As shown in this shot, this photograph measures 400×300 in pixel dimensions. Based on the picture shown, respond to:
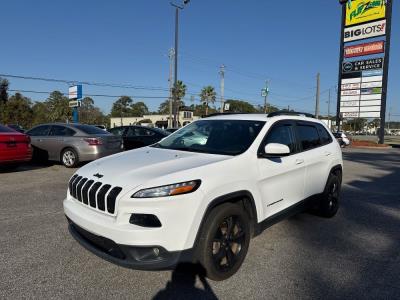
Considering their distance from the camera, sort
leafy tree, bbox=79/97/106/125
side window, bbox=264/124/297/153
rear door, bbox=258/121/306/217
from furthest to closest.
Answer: leafy tree, bbox=79/97/106/125 < side window, bbox=264/124/297/153 < rear door, bbox=258/121/306/217

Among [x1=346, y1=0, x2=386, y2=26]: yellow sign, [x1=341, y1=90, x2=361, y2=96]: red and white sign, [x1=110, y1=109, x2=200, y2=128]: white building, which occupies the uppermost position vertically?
[x1=346, y1=0, x2=386, y2=26]: yellow sign

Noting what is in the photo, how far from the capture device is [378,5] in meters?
29.6

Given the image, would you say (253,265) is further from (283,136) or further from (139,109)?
(139,109)

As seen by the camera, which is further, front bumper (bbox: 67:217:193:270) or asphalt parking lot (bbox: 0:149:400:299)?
asphalt parking lot (bbox: 0:149:400:299)

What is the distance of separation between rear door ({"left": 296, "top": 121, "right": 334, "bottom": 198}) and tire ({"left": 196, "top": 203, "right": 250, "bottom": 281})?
1.66m

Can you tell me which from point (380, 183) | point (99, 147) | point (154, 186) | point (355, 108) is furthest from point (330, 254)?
point (355, 108)

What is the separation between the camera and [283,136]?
174 inches

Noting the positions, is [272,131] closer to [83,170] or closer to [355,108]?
[83,170]

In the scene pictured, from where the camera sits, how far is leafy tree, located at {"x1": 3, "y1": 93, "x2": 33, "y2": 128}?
5175 centimetres

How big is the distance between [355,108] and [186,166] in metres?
32.3

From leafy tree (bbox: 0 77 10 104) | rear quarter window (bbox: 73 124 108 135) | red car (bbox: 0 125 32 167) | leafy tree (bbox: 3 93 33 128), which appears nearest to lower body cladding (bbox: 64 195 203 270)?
red car (bbox: 0 125 32 167)

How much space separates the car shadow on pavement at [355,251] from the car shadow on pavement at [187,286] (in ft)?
3.20

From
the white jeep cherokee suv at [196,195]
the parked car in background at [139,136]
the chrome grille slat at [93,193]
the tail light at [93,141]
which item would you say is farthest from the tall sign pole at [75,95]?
the chrome grille slat at [93,193]

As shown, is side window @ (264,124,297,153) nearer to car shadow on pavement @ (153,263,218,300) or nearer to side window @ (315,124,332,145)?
side window @ (315,124,332,145)
